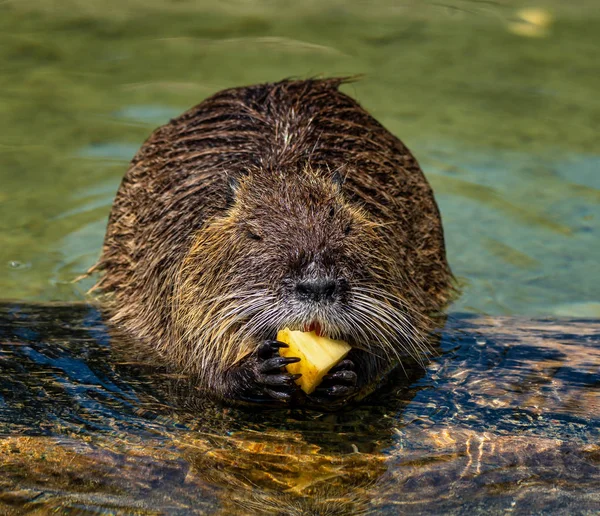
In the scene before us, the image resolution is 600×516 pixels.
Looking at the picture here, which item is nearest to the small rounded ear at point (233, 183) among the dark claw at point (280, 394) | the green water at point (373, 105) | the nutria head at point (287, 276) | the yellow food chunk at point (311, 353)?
the nutria head at point (287, 276)

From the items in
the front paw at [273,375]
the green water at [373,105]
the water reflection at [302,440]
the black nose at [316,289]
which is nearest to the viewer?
the water reflection at [302,440]

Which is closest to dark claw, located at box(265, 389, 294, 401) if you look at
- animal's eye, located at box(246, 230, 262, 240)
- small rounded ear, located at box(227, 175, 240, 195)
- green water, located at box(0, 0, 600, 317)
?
animal's eye, located at box(246, 230, 262, 240)

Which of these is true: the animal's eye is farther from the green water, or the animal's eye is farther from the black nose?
the green water

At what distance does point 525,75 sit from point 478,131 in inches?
55.9

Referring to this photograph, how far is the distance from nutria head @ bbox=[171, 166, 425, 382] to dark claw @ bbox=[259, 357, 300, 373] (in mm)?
119

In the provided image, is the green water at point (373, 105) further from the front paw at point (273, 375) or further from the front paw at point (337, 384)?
the front paw at point (273, 375)

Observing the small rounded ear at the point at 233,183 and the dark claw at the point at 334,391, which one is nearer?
the dark claw at the point at 334,391

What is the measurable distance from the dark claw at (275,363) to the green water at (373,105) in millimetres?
2275

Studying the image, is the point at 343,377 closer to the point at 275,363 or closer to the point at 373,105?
the point at 275,363

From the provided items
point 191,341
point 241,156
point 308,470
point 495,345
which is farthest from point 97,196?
point 308,470

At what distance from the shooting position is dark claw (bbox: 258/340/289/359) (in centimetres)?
371

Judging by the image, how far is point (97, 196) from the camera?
283 inches

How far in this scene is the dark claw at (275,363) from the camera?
3697 mm

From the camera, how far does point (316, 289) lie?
3.52 meters
